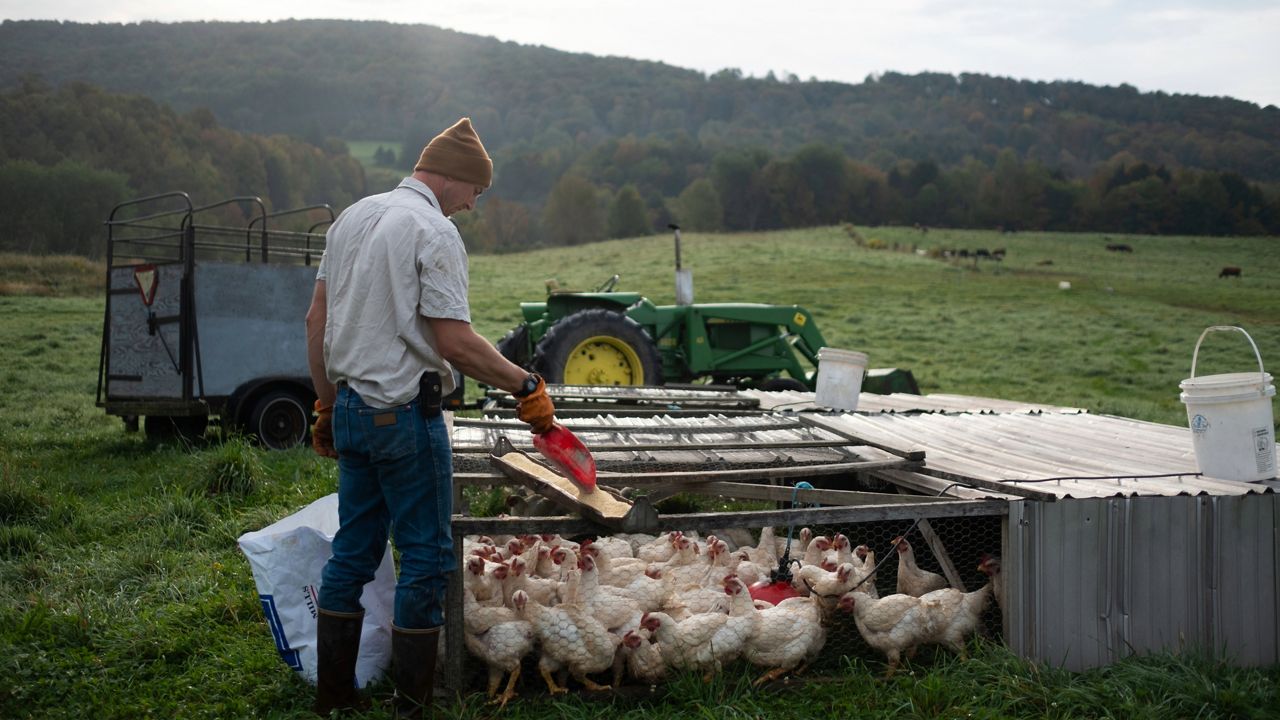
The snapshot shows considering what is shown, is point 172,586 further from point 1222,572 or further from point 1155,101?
point 1155,101

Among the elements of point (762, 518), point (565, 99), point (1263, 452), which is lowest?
point (762, 518)

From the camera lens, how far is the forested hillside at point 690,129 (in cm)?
4062

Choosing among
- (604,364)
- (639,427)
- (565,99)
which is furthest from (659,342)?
(565,99)

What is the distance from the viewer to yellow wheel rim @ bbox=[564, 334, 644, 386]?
10.3 meters

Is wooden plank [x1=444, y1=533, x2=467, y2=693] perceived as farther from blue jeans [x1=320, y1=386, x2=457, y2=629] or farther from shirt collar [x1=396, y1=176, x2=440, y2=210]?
shirt collar [x1=396, y1=176, x2=440, y2=210]

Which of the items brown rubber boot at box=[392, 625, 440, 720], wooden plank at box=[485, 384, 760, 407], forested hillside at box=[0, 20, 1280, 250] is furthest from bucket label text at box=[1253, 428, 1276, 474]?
forested hillside at box=[0, 20, 1280, 250]

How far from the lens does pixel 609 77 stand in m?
98.4

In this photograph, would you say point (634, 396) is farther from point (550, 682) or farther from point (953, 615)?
point (550, 682)

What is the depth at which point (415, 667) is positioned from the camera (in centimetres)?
332

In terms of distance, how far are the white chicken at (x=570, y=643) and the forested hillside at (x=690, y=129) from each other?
2849 centimetres

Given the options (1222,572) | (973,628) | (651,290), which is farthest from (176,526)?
(651,290)

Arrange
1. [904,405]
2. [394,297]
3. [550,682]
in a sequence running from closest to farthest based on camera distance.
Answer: [394,297], [550,682], [904,405]

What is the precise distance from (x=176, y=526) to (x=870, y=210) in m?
56.1

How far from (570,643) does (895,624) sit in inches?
54.0
